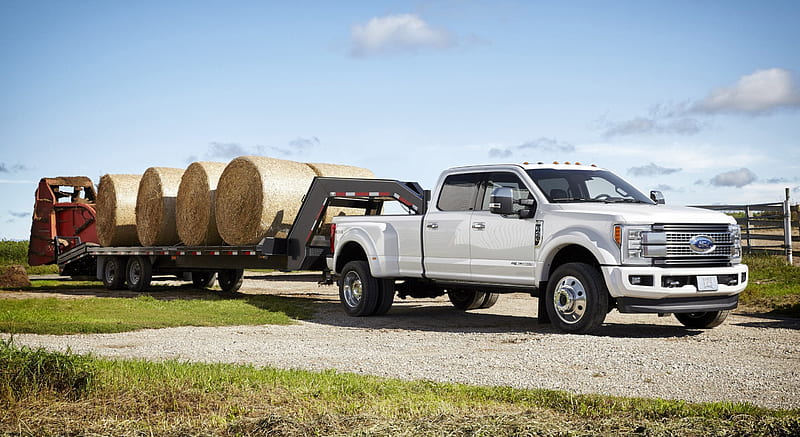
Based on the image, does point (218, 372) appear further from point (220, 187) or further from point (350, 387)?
point (220, 187)

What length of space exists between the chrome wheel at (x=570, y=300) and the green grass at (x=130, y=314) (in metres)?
4.38

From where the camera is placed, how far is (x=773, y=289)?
16.4 metres

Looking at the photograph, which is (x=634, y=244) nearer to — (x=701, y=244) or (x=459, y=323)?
(x=701, y=244)

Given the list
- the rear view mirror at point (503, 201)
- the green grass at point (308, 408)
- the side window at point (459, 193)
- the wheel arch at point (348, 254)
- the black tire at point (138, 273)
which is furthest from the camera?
the black tire at point (138, 273)

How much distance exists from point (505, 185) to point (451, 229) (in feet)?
3.25

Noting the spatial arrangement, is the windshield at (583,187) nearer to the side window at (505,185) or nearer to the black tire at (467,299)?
the side window at (505,185)

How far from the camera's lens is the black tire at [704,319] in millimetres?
11672

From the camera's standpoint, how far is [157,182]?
2031cm

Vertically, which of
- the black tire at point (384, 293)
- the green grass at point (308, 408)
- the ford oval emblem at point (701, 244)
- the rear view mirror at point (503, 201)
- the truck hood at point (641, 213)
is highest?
the rear view mirror at point (503, 201)

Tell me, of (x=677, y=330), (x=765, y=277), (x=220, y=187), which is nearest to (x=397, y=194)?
(x=220, y=187)

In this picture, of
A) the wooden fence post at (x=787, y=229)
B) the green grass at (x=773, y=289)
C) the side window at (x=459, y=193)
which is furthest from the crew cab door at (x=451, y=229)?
the wooden fence post at (x=787, y=229)

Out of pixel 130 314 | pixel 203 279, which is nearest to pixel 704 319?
pixel 130 314

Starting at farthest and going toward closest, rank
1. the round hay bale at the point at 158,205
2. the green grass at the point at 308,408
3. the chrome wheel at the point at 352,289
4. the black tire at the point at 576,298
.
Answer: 1. the round hay bale at the point at 158,205
2. the chrome wheel at the point at 352,289
3. the black tire at the point at 576,298
4. the green grass at the point at 308,408

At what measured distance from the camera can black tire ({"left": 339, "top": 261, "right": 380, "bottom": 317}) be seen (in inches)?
544
